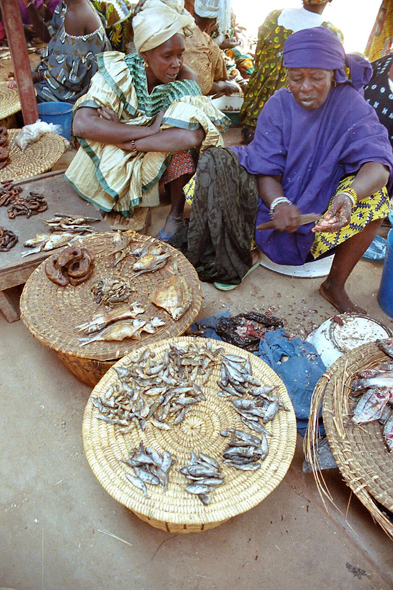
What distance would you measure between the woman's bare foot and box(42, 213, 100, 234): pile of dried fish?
6.51 ft

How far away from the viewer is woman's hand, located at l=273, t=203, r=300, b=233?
2.74 metres

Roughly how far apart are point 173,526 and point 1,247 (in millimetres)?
2208

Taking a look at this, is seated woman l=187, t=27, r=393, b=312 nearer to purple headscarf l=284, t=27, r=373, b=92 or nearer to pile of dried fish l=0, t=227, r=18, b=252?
purple headscarf l=284, t=27, r=373, b=92

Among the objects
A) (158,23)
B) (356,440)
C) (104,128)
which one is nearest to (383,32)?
(158,23)

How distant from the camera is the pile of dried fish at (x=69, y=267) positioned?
2535 millimetres

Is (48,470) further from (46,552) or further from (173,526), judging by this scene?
(173,526)

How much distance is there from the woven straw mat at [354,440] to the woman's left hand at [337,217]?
2.67 feet

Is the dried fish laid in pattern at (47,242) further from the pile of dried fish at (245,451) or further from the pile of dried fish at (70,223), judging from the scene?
the pile of dried fish at (245,451)

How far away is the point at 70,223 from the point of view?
3.11 m

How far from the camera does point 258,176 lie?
10.1 feet

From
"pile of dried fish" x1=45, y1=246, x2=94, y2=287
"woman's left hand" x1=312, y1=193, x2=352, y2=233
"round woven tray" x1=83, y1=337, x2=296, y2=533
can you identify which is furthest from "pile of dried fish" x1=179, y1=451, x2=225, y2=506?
"woman's left hand" x1=312, y1=193, x2=352, y2=233

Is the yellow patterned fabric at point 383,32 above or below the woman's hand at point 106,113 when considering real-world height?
above

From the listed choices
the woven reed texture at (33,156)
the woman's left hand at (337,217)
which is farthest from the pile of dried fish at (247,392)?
the woven reed texture at (33,156)

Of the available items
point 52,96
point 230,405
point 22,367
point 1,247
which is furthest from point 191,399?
point 52,96
